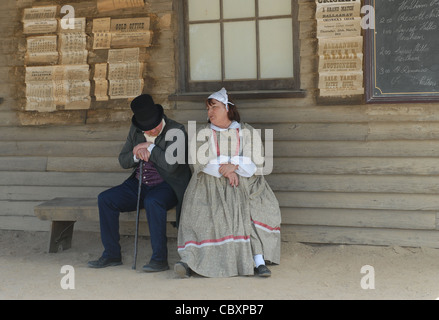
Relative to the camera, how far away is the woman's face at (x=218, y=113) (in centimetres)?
467

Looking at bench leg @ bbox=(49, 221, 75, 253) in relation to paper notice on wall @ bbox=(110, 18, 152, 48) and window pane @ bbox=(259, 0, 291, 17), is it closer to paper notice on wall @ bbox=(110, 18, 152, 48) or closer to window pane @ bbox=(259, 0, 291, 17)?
paper notice on wall @ bbox=(110, 18, 152, 48)

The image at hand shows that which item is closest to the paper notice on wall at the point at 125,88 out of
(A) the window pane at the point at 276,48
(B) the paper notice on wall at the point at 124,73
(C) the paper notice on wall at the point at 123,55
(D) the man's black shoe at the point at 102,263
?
(B) the paper notice on wall at the point at 124,73

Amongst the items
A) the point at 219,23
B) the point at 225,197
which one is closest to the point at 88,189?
the point at 225,197

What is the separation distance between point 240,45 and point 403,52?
1386 millimetres

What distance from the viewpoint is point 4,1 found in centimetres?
567

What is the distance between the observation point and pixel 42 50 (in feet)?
18.2

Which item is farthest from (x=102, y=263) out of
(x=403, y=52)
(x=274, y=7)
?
(x=403, y=52)

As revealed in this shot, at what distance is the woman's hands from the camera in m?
4.57

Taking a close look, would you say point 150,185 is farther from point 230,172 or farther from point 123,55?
point 123,55

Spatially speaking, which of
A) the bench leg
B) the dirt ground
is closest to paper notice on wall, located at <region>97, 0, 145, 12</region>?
the bench leg

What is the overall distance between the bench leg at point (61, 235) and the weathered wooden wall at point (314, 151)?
1.22 feet

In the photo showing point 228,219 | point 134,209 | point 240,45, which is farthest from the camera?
point 240,45

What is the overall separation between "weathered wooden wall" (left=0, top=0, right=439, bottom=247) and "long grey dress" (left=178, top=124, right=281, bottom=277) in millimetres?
465

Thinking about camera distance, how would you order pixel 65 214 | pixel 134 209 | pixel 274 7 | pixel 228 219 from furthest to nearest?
pixel 274 7 → pixel 65 214 → pixel 134 209 → pixel 228 219
